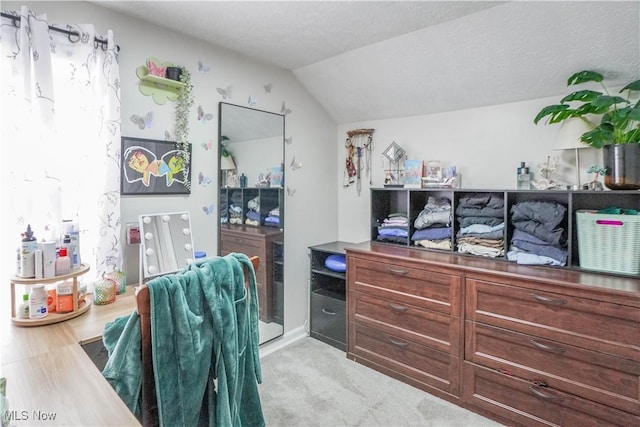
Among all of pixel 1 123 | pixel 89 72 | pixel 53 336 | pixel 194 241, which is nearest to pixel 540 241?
pixel 194 241

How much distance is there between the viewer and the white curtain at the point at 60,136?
5.10 ft

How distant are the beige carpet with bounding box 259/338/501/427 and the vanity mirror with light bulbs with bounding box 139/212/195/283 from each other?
3.48 ft

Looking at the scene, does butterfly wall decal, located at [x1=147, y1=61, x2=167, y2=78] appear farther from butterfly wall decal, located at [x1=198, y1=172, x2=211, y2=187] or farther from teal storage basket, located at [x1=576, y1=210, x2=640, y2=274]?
teal storage basket, located at [x1=576, y1=210, x2=640, y2=274]

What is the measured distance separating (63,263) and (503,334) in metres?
2.32

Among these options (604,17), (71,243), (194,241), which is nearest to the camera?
(71,243)

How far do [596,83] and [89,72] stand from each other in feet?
9.54

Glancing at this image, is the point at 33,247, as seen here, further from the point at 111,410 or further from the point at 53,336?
the point at 111,410

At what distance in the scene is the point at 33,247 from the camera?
4.86 ft

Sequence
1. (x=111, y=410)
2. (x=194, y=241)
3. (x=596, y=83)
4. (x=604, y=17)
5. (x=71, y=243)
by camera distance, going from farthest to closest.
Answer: (x=194, y=241), (x=596, y=83), (x=604, y=17), (x=71, y=243), (x=111, y=410)

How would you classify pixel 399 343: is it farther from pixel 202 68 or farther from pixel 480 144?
pixel 202 68

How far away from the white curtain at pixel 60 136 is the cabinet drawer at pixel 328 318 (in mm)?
1663

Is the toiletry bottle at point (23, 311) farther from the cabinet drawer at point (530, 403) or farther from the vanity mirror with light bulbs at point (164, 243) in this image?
the cabinet drawer at point (530, 403)

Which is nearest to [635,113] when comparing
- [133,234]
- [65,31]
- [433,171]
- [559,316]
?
[559,316]

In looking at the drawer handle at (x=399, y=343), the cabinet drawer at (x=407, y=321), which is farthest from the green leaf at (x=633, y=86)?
the drawer handle at (x=399, y=343)
